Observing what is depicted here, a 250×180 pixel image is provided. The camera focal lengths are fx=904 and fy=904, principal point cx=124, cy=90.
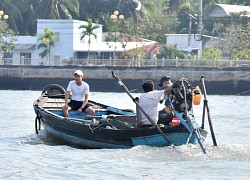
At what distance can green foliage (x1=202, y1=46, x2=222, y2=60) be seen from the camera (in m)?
61.8

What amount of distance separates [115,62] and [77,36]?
41.1 ft

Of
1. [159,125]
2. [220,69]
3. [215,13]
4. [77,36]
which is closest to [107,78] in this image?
[220,69]

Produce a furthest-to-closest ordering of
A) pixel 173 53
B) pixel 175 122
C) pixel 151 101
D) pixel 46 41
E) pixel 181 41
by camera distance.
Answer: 1. pixel 181 41
2. pixel 173 53
3. pixel 46 41
4. pixel 151 101
5. pixel 175 122

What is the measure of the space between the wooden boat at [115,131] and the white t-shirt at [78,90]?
1.47 ft

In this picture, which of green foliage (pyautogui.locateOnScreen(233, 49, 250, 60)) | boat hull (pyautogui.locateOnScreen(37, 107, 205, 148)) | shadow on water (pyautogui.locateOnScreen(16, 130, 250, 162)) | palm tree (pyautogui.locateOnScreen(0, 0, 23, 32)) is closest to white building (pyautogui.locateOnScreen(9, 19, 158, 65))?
palm tree (pyautogui.locateOnScreen(0, 0, 23, 32))

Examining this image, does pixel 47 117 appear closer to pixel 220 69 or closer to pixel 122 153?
pixel 122 153

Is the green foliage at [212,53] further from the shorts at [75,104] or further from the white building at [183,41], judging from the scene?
the shorts at [75,104]

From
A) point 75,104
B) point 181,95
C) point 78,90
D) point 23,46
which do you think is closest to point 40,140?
point 75,104

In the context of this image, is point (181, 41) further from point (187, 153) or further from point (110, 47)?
point (187, 153)

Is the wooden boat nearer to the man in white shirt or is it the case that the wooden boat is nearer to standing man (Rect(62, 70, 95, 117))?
standing man (Rect(62, 70, 95, 117))

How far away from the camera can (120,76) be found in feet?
182

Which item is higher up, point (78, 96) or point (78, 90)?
point (78, 90)

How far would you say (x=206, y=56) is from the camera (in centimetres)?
6278

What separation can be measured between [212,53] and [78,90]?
4089 cm
